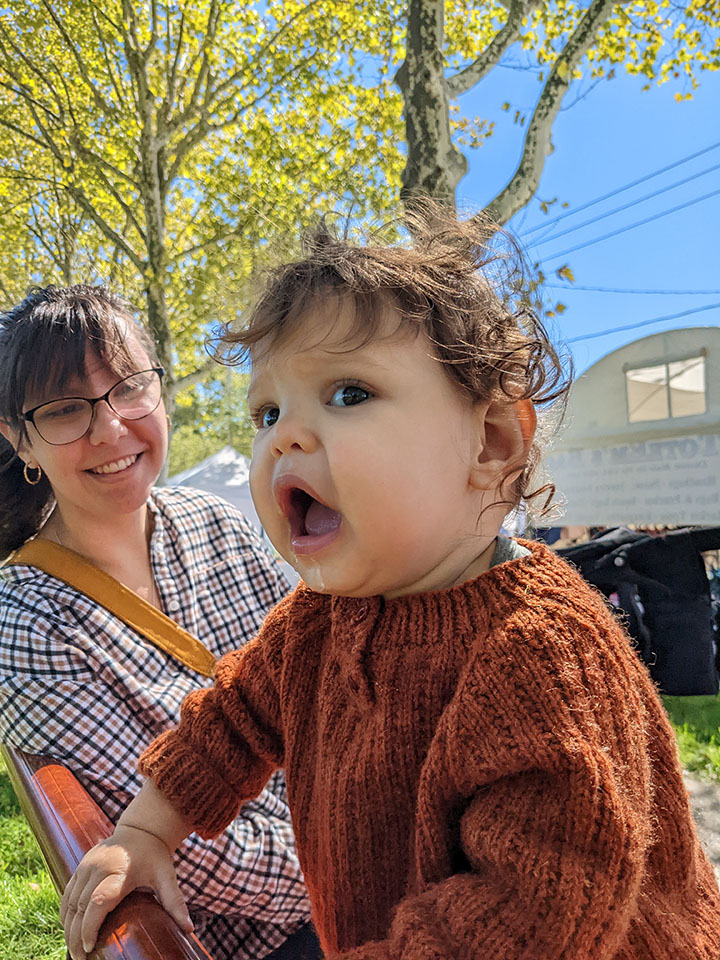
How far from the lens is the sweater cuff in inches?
47.1

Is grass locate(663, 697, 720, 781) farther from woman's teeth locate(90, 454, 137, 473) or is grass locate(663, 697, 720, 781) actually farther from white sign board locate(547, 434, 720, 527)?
woman's teeth locate(90, 454, 137, 473)

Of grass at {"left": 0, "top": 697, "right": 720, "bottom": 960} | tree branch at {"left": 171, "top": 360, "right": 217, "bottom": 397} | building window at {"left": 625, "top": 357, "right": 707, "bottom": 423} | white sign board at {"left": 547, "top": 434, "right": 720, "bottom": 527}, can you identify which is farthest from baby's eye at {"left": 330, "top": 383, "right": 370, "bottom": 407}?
tree branch at {"left": 171, "top": 360, "right": 217, "bottom": 397}

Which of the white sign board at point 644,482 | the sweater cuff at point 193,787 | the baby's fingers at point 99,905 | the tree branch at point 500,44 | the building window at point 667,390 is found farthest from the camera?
the tree branch at point 500,44

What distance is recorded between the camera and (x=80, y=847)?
3.29 ft

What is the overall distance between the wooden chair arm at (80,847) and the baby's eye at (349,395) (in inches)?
27.8

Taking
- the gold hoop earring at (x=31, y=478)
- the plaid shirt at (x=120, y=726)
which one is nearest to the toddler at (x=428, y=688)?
the plaid shirt at (x=120, y=726)

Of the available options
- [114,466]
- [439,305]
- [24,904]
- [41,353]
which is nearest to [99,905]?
[439,305]

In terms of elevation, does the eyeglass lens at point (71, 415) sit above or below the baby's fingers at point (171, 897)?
above

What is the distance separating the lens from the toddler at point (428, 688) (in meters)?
0.77

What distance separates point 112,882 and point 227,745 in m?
0.31

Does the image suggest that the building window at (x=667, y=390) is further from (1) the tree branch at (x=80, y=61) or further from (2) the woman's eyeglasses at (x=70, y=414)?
(1) the tree branch at (x=80, y=61)

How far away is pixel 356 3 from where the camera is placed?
1022 cm

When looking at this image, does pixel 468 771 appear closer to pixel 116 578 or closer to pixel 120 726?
pixel 120 726

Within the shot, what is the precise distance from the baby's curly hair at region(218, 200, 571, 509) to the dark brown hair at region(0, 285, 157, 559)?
90cm
